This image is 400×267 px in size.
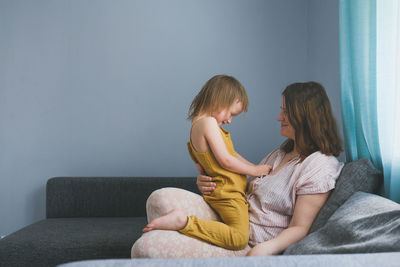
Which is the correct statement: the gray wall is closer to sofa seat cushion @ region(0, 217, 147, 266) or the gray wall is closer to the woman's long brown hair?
sofa seat cushion @ region(0, 217, 147, 266)

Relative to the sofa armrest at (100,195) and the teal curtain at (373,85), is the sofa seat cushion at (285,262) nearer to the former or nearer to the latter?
the teal curtain at (373,85)

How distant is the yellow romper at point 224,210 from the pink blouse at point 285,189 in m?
0.06

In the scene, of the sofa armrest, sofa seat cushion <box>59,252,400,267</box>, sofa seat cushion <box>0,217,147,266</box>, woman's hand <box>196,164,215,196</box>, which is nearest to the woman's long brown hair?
woman's hand <box>196,164,215,196</box>

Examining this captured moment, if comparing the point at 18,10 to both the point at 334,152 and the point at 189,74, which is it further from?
the point at 334,152

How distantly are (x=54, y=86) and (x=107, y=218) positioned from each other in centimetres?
104

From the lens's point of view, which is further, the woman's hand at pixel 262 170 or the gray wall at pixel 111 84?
the gray wall at pixel 111 84

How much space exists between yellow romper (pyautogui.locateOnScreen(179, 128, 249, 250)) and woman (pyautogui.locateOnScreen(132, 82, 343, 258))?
30mm

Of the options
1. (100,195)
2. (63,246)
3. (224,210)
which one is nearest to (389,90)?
(224,210)

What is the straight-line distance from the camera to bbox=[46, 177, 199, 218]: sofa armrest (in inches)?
101

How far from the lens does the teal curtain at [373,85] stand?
56.7 inches

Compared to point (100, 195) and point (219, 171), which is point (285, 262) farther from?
point (100, 195)

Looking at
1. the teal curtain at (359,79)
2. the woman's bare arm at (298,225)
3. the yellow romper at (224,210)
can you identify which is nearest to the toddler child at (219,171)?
the yellow romper at (224,210)

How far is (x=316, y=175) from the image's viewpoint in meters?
1.44

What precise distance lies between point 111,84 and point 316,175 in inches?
71.2
